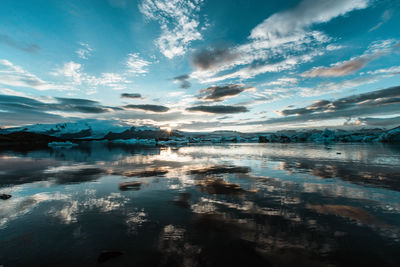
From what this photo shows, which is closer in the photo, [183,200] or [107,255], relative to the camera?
[107,255]

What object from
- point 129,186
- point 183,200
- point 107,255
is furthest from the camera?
point 129,186

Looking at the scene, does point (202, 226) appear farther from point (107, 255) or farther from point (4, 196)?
point (4, 196)

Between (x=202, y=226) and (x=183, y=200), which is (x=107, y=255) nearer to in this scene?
(x=202, y=226)

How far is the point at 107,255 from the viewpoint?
5574 mm

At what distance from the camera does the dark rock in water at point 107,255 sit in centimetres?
547

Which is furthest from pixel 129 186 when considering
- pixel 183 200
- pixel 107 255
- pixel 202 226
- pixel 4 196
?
pixel 107 255

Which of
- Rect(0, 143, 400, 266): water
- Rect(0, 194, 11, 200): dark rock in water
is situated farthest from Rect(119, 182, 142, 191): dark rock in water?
Rect(0, 194, 11, 200): dark rock in water

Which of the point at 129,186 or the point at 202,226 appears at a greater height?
the point at 129,186

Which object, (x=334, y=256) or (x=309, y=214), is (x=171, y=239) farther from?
(x=309, y=214)

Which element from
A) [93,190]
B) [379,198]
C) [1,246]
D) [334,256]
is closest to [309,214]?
[334,256]

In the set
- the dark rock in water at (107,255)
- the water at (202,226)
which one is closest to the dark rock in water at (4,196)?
the water at (202,226)

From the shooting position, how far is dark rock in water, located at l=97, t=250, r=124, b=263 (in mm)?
5473

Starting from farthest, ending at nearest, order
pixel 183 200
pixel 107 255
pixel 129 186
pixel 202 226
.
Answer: pixel 129 186 → pixel 183 200 → pixel 202 226 → pixel 107 255

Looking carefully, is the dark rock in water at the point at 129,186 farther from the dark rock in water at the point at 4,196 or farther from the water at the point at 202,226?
the dark rock in water at the point at 4,196
